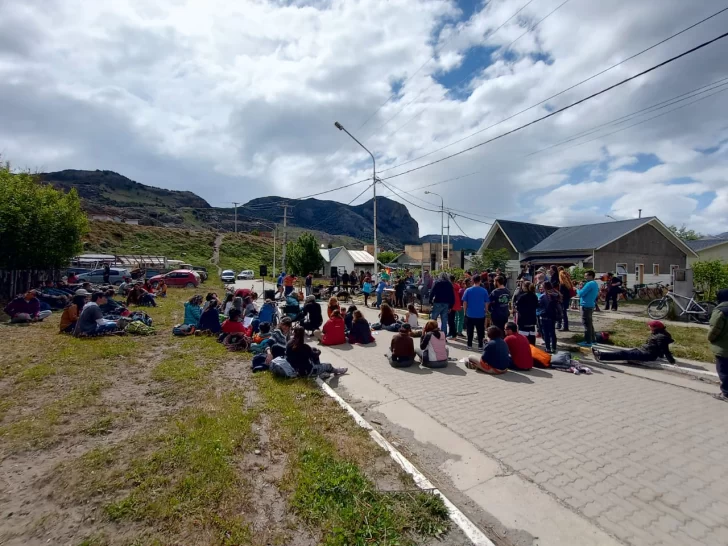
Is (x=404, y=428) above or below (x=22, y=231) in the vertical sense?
below

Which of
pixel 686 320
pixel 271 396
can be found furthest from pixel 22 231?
pixel 686 320

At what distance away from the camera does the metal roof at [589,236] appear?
87.7ft

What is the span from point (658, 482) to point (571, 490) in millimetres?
920

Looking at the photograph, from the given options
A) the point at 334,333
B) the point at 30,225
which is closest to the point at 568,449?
the point at 334,333

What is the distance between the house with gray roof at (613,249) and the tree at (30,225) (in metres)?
30.0

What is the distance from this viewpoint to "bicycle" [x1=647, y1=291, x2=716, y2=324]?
13235 mm

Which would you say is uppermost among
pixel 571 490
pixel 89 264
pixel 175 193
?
pixel 175 193

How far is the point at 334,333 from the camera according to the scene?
400 inches

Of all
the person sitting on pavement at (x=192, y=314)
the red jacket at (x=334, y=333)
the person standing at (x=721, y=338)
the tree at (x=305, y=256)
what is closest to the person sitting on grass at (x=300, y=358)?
the red jacket at (x=334, y=333)

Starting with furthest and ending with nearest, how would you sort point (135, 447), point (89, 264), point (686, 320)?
point (89, 264) < point (686, 320) < point (135, 447)

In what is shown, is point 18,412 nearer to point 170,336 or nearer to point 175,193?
point 170,336

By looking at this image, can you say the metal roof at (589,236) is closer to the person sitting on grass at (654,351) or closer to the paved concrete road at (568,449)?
the person sitting on grass at (654,351)

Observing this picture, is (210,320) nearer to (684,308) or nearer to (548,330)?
(548,330)

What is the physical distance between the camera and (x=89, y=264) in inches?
1319
